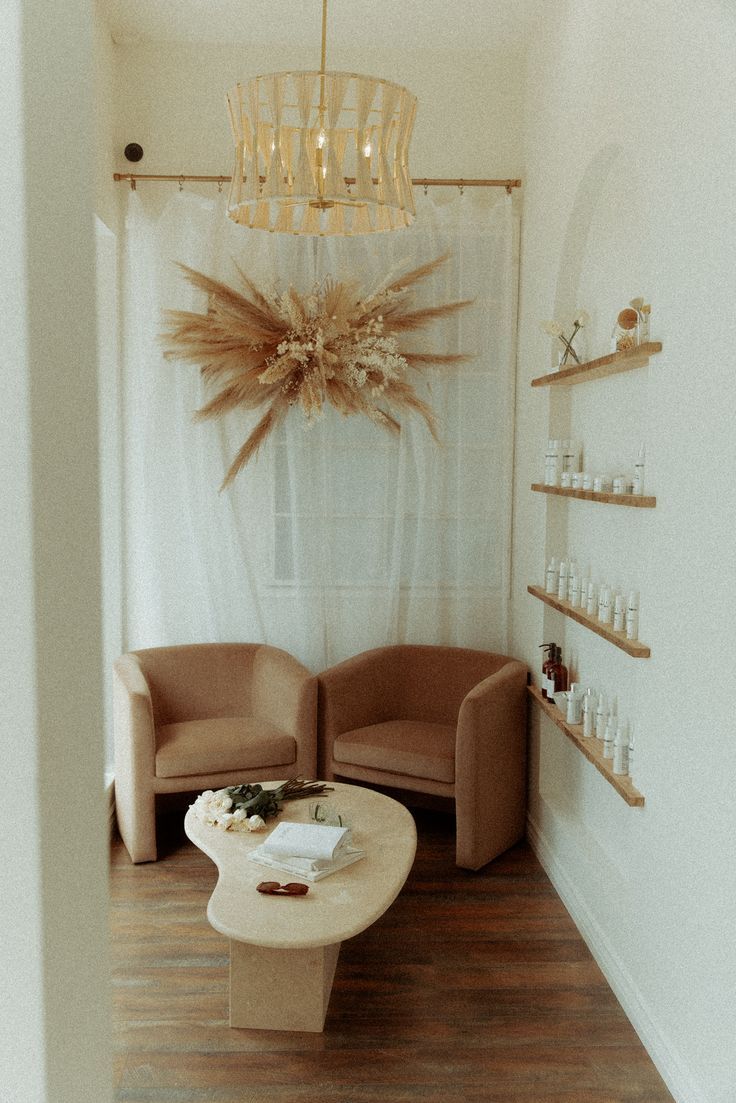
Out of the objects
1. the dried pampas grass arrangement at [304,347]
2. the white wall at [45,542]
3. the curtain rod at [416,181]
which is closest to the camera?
the white wall at [45,542]

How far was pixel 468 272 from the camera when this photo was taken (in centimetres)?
456

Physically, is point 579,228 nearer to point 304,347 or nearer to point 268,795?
point 304,347

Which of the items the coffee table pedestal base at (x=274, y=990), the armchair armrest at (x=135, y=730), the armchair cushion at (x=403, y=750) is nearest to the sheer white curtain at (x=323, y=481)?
the armchair cushion at (x=403, y=750)

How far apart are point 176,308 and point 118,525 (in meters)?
1.03

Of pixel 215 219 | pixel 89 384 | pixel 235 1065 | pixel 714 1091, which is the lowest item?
pixel 235 1065

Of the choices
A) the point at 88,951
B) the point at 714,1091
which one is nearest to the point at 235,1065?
the point at 714,1091

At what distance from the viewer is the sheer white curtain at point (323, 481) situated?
14.9ft

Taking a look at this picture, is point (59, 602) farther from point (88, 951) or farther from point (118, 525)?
point (118, 525)

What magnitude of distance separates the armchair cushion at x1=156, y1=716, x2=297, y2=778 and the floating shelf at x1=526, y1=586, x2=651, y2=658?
3.95 feet

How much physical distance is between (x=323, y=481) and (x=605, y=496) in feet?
5.95

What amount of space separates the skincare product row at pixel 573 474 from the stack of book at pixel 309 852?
1.35 meters

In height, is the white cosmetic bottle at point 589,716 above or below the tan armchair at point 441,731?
above

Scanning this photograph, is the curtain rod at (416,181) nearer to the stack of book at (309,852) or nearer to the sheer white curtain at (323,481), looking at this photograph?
the sheer white curtain at (323,481)

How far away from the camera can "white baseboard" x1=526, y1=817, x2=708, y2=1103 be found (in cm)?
249
